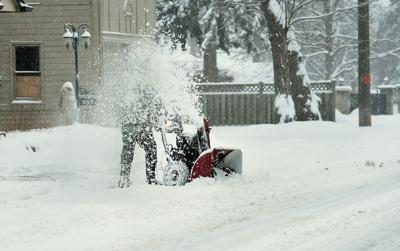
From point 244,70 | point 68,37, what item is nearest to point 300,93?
point 68,37

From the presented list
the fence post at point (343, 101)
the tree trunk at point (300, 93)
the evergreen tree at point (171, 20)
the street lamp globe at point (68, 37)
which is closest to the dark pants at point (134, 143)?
the street lamp globe at point (68, 37)

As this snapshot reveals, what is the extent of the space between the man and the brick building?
11916mm

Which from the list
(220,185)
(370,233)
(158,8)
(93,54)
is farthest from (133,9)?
(370,233)

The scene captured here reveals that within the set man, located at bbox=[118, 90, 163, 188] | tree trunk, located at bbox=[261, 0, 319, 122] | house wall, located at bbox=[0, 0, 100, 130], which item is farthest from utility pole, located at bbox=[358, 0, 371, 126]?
man, located at bbox=[118, 90, 163, 188]

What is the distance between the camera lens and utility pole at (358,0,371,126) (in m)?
21.2

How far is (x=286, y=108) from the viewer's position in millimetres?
22531

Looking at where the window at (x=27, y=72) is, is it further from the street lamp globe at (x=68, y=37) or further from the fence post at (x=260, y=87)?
the fence post at (x=260, y=87)

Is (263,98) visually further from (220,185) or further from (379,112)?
(220,185)

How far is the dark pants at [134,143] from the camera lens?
33.9ft

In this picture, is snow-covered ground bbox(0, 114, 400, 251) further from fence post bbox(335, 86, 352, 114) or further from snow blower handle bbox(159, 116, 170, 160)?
fence post bbox(335, 86, 352, 114)

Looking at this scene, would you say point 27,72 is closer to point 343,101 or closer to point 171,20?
point 171,20

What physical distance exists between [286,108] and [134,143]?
41.6 ft

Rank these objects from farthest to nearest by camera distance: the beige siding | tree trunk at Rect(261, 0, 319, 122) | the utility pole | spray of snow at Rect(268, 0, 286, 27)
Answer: the beige siding, tree trunk at Rect(261, 0, 319, 122), spray of snow at Rect(268, 0, 286, 27), the utility pole

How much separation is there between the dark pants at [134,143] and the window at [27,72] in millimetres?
12887
